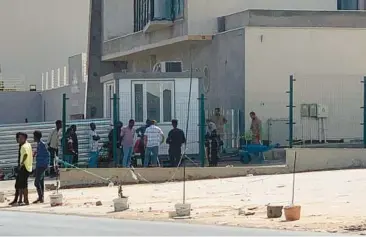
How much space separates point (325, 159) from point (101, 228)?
11394 millimetres

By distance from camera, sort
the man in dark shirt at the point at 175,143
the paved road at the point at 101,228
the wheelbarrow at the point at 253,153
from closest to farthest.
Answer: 1. the paved road at the point at 101,228
2. the man in dark shirt at the point at 175,143
3. the wheelbarrow at the point at 253,153

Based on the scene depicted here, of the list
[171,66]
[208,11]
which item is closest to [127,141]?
[208,11]

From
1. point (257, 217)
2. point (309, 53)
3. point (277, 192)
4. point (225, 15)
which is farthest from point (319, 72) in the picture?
point (257, 217)

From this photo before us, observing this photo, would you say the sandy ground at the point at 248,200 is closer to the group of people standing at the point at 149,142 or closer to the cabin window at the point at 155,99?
the group of people standing at the point at 149,142

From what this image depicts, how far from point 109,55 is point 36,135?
24103 millimetres

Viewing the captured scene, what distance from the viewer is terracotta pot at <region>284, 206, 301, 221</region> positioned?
59.2ft

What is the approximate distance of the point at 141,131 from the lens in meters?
29.5

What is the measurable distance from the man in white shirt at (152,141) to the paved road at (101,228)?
8738mm

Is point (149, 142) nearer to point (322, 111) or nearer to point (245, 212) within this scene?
point (322, 111)

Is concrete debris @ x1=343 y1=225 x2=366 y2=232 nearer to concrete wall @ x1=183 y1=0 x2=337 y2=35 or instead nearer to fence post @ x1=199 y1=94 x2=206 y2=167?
fence post @ x1=199 y1=94 x2=206 y2=167

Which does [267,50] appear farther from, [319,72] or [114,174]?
[114,174]

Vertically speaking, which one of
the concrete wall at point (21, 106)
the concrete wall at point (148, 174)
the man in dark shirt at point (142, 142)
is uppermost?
the concrete wall at point (21, 106)

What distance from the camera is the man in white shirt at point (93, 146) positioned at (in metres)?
29.4

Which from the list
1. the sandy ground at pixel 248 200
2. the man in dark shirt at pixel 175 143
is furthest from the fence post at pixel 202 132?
the sandy ground at pixel 248 200
